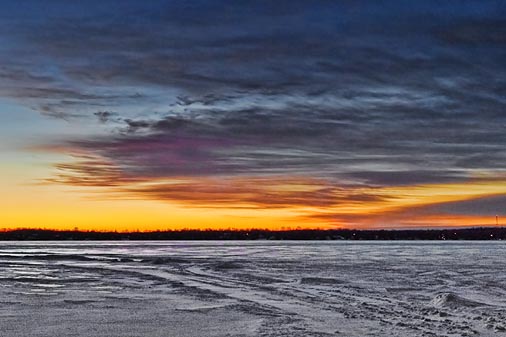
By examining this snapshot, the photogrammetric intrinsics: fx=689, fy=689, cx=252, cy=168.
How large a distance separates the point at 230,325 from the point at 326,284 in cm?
1194

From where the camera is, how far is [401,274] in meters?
34.1

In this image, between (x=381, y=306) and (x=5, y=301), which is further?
(x=5, y=301)

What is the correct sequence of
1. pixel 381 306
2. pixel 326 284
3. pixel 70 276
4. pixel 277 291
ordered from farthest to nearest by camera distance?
1. pixel 70 276
2. pixel 326 284
3. pixel 277 291
4. pixel 381 306

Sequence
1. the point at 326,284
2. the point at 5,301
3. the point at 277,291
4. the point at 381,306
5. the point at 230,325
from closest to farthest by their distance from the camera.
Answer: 1. the point at 230,325
2. the point at 381,306
3. the point at 5,301
4. the point at 277,291
5. the point at 326,284

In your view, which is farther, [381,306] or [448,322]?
[381,306]

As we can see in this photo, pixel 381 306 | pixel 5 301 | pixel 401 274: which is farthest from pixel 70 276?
pixel 381 306

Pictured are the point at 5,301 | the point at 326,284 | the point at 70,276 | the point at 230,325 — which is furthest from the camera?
the point at 70,276

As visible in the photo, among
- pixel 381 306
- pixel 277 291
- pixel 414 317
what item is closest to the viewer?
pixel 414 317

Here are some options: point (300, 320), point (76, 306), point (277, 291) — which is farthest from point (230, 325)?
point (277, 291)

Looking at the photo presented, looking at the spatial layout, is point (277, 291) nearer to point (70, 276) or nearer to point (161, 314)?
point (161, 314)

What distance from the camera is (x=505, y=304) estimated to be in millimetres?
19828

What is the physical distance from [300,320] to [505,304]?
697cm

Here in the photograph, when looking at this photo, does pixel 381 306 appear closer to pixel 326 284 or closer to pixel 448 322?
pixel 448 322

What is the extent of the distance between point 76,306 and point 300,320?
697 centimetres
